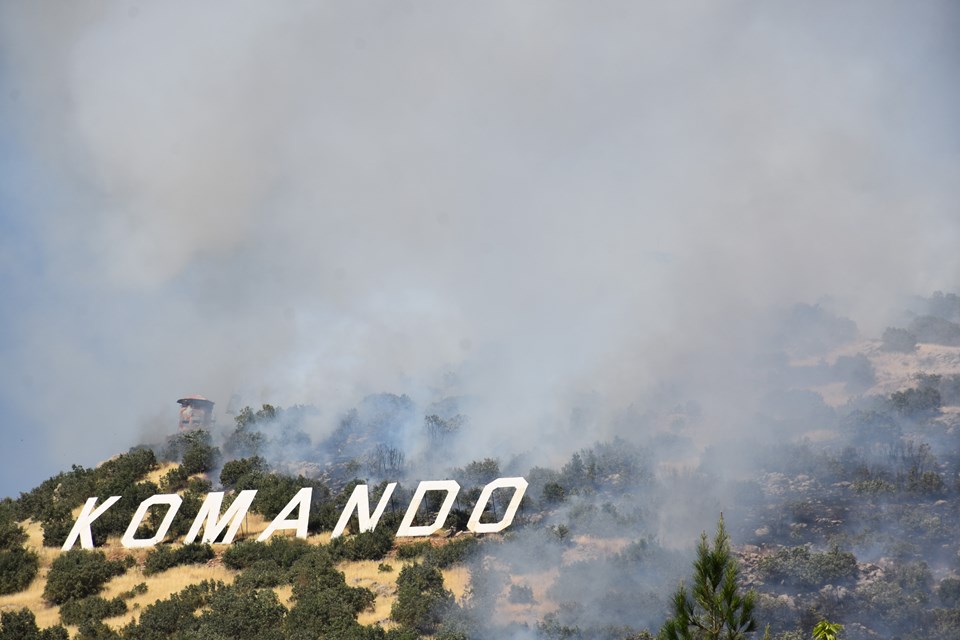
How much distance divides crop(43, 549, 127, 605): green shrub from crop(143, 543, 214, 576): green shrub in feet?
5.46

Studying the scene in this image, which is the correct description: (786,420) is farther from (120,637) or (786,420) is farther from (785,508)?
(120,637)

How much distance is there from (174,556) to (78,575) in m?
5.52

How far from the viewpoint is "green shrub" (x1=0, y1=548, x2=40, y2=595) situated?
4719 cm

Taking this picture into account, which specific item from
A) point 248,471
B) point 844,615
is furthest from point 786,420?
point 248,471

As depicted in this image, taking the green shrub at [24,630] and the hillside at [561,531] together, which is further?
the hillside at [561,531]

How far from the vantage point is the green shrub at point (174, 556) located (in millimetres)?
48812

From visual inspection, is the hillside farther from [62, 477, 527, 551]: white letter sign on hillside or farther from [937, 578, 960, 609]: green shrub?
[62, 477, 527, 551]: white letter sign on hillside

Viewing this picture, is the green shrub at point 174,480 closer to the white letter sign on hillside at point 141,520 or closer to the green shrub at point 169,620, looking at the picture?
Answer: the white letter sign on hillside at point 141,520

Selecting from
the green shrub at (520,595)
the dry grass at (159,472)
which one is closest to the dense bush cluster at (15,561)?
the dry grass at (159,472)

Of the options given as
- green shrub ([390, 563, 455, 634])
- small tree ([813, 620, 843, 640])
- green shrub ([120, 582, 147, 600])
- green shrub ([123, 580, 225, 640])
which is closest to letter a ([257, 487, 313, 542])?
green shrub ([120, 582, 147, 600])

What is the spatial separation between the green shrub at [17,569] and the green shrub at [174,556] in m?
6.49

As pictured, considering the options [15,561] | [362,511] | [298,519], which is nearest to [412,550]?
[362,511]

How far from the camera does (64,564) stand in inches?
1885

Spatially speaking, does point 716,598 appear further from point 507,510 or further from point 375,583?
point 507,510
